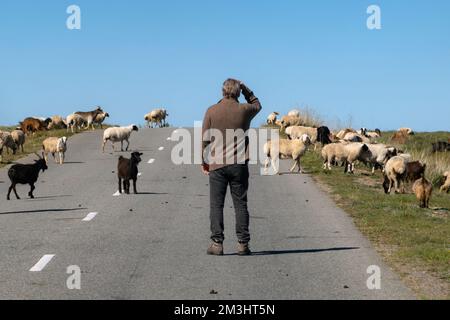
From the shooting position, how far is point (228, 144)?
11289 millimetres

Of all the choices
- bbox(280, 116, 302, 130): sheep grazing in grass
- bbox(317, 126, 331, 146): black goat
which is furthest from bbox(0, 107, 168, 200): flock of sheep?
bbox(280, 116, 302, 130): sheep grazing in grass

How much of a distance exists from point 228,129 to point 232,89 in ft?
1.73

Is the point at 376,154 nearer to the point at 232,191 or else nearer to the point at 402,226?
the point at 402,226

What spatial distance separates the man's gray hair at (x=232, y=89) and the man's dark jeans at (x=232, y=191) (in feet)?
2.98

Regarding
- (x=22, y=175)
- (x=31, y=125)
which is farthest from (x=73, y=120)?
(x=22, y=175)

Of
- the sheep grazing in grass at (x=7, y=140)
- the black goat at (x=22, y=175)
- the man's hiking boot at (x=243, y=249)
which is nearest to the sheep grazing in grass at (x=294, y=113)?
the sheep grazing in grass at (x=7, y=140)

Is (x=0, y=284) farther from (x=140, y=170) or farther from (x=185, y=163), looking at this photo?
(x=185, y=163)

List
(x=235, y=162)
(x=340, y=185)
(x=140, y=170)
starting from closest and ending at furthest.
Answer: (x=235, y=162)
(x=340, y=185)
(x=140, y=170)

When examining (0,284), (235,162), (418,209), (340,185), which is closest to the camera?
(0,284)

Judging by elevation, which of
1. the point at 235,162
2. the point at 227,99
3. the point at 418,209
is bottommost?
the point at 418,209

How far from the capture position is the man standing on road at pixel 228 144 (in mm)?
11234

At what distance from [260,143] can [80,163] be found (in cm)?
641
